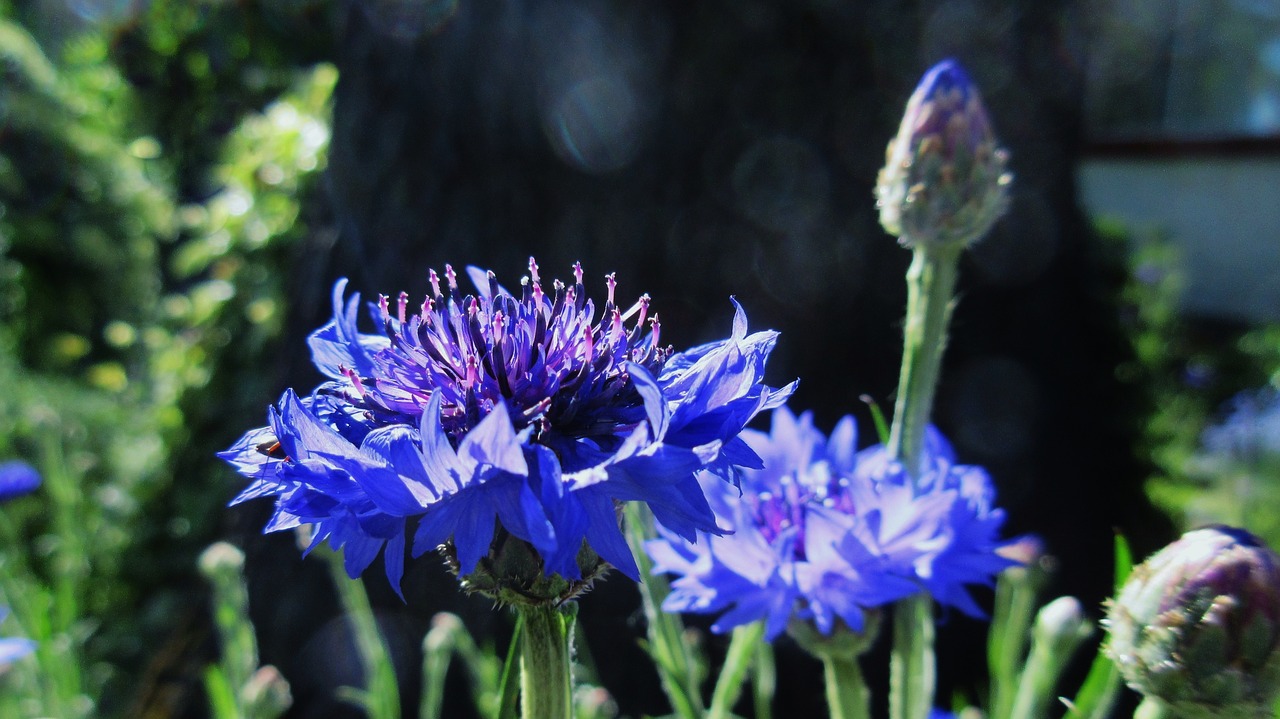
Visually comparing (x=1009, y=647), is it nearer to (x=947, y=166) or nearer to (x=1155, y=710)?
(x=1155, y=710)

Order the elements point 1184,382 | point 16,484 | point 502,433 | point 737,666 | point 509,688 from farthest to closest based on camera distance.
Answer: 1. point 1184,382
2. point 16,484
3. point 737,666
4. point 509,688
5. point 502,433

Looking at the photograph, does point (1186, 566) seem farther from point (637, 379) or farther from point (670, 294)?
point (670, 294)

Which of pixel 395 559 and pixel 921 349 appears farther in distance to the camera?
pixel 921 349

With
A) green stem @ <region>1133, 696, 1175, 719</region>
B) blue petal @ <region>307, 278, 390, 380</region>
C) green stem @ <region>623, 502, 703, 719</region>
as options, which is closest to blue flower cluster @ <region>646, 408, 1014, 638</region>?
green stem @ <region>623, 502, 703, 719</region>

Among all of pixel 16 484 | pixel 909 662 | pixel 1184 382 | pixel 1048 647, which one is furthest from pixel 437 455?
pixel 1184 382

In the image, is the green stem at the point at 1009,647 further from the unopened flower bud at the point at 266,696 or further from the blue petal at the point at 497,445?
the unopened flower bud at the point at 266,696

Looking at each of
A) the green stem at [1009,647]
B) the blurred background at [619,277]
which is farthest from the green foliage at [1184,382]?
the green stem at [1009,647]
